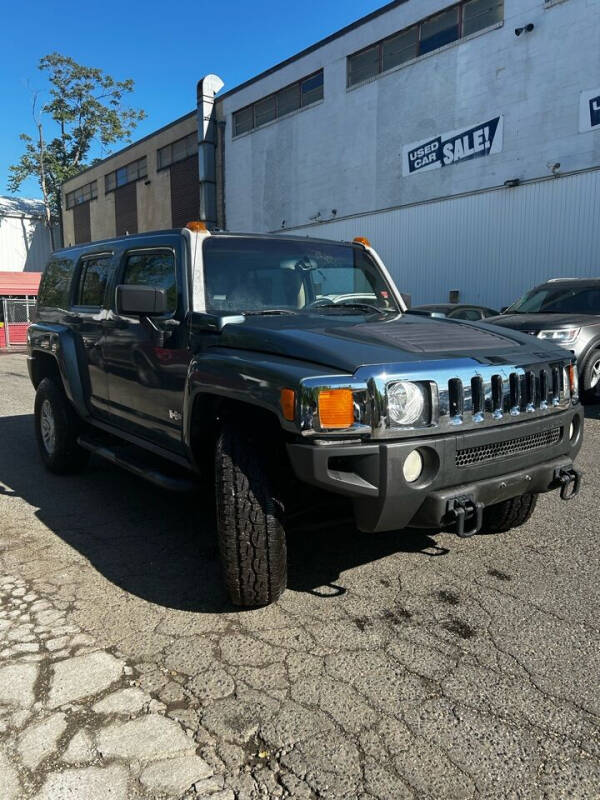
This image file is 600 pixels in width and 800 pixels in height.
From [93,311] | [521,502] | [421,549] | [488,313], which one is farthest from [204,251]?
[488,313]

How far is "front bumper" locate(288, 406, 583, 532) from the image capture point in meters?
2.53

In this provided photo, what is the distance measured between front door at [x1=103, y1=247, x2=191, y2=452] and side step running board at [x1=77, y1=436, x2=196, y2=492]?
169 millimetres

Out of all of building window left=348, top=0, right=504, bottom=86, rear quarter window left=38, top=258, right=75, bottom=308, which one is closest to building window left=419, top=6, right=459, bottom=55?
building window left=348, top=0, right=504, bottom=86

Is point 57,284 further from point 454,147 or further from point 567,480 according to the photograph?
point 454,147

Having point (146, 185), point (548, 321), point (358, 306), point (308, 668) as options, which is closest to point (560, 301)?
point (548, 321)

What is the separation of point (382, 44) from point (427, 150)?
164 inches

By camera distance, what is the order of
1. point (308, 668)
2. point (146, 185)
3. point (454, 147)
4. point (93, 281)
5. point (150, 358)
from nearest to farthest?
point (308, 668) < point (150, 358) < point (93, 281) < point (454, 147) < point (146, 185)

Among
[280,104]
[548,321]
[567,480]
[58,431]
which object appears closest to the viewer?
[567,480]

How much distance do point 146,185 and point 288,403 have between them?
3347 cm

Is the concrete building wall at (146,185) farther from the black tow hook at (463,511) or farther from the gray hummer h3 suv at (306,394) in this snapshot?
the black tow hook at (463,511)

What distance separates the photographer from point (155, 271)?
3963 millimetres

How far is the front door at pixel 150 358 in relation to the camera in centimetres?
357

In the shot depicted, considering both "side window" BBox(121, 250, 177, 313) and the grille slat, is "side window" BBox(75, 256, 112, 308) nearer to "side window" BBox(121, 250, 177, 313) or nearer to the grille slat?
"side window" BBox(121, 250, 177, 313)

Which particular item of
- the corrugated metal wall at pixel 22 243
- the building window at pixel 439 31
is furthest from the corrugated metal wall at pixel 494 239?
the corrugated metal wall at pixel 22 243
